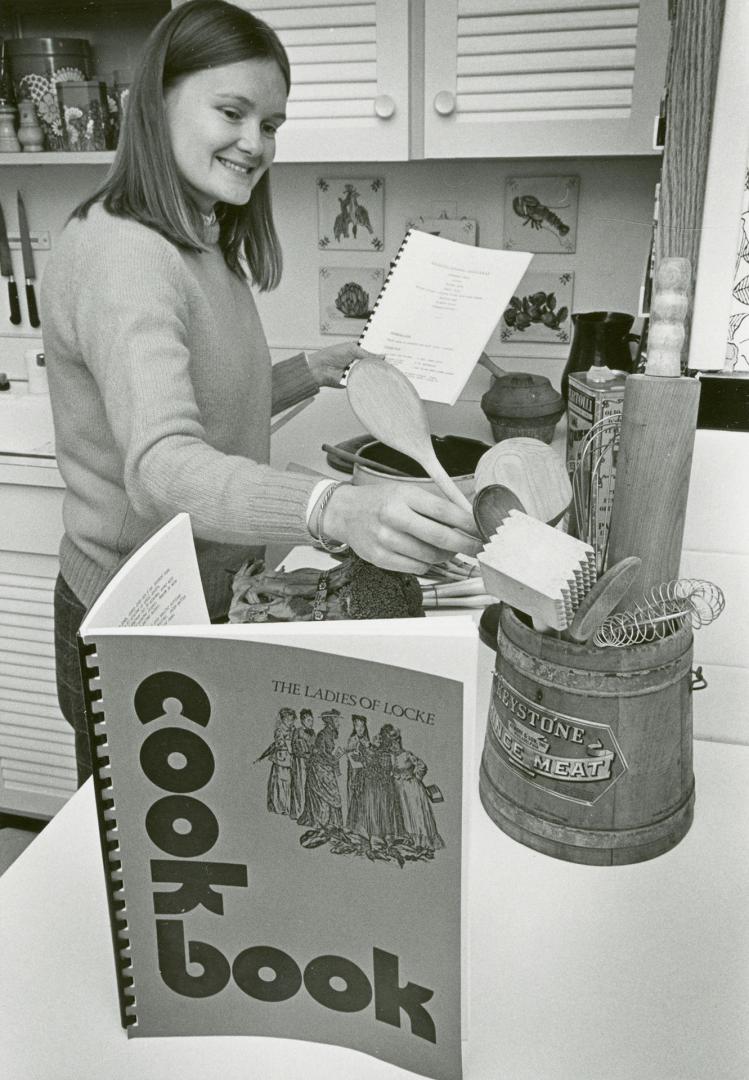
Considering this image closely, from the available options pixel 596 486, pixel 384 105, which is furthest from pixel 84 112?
pixel 596 486

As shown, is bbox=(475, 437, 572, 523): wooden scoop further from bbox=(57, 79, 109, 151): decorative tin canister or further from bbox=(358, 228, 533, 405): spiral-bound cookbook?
bbox=(57, 79, 109, 151): decorative tin canister

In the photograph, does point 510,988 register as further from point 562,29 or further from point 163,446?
point 562,29

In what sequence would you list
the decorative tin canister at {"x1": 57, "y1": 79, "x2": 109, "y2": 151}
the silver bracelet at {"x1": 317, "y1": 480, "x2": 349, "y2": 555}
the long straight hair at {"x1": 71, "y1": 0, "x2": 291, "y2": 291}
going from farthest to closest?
the decorative tin canister at {"x1": 57, "y1": 79, "x2": 109, "y2": 151}
the long straight hair at {"x1": 71, "y1": 0, "x2": 291, "y2": 291}
the silver bracelet at {"x1": 317, "y1": 480, "x2": 349, "y2": 555}

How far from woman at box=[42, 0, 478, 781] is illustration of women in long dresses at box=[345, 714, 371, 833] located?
0.29m

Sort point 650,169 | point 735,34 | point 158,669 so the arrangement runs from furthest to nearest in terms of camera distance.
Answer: point 650,169, point 735,34, point 158,669

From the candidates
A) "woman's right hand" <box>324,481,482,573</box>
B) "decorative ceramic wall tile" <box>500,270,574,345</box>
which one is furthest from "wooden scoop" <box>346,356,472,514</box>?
"decorative ceramic wall tile" <box>500,270,574,345</box>

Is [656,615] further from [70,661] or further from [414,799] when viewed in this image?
[70,661]

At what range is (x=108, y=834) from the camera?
0.52m

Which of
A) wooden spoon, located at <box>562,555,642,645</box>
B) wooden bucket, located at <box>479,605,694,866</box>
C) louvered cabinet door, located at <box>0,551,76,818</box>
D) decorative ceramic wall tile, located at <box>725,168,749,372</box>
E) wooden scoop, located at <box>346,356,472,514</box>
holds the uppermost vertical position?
decorative ceramic wall tile, located at <box>725,168,749,372</box>

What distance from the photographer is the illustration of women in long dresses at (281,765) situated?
48 cm

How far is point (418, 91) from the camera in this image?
65.3 inches

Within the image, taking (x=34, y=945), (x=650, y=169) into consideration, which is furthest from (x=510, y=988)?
(x=650, y=169)

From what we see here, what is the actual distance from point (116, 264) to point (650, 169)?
134 centimetres

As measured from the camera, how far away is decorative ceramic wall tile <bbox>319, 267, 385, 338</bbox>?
2.16 meters
